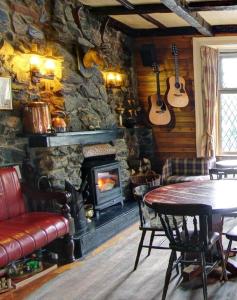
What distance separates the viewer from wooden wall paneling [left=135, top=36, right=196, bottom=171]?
20.7 ft

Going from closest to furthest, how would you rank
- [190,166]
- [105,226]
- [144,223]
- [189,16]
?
[144,223], [105,226], [189,16], [190,166]

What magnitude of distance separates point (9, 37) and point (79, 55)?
3.74 feet

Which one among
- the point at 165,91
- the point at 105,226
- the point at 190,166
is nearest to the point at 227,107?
the point at 165,91

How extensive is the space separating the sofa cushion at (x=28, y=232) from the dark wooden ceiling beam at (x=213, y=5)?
2.82m

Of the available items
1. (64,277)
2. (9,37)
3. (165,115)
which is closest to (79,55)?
(9,37)

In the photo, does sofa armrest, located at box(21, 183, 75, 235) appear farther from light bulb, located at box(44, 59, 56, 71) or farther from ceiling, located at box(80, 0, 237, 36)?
ceiling, located at box(80, 0, 237, 36)

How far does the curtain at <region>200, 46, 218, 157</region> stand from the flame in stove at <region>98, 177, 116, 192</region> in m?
1.79

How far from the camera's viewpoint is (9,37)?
12.7ft

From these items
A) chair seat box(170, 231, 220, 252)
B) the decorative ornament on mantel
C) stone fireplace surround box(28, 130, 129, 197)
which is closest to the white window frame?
the decorative ornament on mantel

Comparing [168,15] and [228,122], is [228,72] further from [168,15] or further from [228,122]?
[168,15]

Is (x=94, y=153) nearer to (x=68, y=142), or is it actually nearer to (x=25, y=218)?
(x=68, y=142)

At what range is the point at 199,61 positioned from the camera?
6207mm

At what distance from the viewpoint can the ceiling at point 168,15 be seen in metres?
4.58

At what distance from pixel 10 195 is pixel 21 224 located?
44 cm
